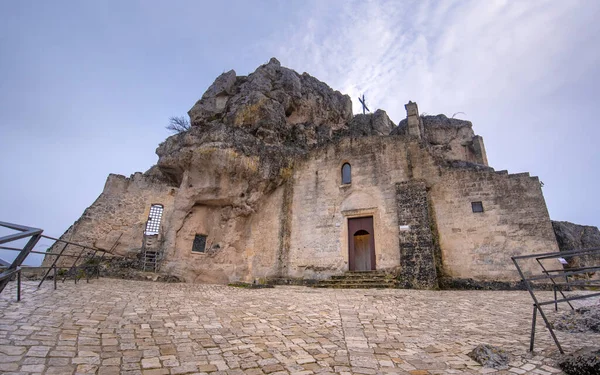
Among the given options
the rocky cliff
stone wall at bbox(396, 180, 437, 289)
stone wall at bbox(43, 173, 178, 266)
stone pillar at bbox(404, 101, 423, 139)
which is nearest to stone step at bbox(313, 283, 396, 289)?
stone wall at bbox(396, 180, 437, 289)

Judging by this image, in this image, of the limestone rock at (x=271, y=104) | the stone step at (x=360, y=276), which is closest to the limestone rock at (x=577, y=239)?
the stone step at (x=360, y=276)

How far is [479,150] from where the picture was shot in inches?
766

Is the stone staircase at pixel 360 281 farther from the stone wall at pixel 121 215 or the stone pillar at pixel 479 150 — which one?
the stone pillar at pixel 479 150

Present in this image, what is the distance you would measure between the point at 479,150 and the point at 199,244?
Answer: 18137mm

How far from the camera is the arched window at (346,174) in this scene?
1434 centimetres

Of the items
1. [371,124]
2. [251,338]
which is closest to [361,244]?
[251,338]

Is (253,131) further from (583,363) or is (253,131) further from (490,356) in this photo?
(583,363)

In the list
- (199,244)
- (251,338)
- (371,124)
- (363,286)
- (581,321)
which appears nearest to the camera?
(251,338)

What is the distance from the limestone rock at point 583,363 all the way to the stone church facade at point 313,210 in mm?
8175

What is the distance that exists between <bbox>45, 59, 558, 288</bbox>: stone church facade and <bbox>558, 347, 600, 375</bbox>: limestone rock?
8175 mm

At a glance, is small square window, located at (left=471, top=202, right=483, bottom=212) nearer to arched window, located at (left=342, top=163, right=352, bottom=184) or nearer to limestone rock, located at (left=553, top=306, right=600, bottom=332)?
arched window, located at (left=342, top=163, right=352, bottom=184)

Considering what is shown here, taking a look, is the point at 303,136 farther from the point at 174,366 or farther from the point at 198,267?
the point at 174,366

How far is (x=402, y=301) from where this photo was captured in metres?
7.31

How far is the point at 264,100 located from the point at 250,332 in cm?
1520
